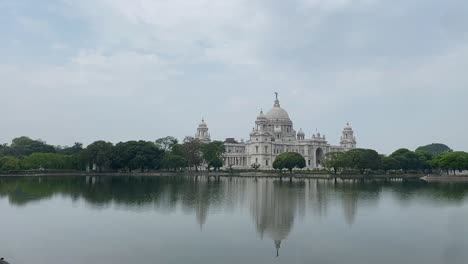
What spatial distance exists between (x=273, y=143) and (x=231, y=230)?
269 ft

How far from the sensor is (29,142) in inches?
4616

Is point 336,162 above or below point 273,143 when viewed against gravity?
below

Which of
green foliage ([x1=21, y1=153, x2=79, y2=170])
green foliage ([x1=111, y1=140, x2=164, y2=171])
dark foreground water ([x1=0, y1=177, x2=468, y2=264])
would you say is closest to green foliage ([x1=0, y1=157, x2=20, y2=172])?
green foliage ([x1=21, y1=153, x2=79, y2=170])

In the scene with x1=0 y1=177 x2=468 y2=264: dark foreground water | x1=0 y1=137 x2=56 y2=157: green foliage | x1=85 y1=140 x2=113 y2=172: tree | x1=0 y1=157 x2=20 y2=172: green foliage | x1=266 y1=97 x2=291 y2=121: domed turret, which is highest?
x1=266 y1=97 x2=291 y2=121: domed turret

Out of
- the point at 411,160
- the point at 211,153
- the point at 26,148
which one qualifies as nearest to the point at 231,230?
the point at 211,153

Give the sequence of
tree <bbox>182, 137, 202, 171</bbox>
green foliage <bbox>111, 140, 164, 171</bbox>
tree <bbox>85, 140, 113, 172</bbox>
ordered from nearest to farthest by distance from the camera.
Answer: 1. green foliage <bbox>111, 140, 164, 171</bbox>
2. tree <bbox>85, 140, 113, 172</bbox>
3. tree <bbox>182, 137, 202, 171</bbox>

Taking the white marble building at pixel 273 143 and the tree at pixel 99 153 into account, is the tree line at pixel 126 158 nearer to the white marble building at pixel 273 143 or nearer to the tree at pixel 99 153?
the tree at pixel 99 153

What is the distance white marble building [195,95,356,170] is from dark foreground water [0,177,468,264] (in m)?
67.8

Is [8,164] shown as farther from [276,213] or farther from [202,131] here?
[276,213]

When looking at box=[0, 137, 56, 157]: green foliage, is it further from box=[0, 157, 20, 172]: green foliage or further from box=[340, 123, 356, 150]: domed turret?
box=[340, 123, 356, 150]: domed turret

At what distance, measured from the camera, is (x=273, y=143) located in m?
103

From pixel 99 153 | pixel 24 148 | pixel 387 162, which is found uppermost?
pixel 24 148

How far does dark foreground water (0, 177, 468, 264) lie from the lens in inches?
661

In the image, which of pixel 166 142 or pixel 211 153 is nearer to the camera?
pixel 211 153
